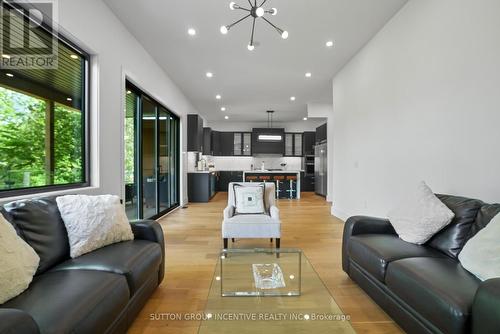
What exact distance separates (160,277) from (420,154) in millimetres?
2980

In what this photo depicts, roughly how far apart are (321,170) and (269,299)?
7.68m

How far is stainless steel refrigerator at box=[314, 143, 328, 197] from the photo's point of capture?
868 centimetres

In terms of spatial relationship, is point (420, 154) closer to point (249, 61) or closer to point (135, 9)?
point (249, 61)

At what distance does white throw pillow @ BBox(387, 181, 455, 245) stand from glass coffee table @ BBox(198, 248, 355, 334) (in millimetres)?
907

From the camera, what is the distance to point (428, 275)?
5.18ft

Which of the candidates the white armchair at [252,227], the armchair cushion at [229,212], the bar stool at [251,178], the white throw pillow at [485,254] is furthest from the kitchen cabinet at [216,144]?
the white throw pillow at [485,254]

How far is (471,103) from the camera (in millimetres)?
2307

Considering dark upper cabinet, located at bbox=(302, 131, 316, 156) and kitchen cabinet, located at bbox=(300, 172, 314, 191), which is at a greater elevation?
dark upper cabinet, located at bbox=(302, 131, 316, 156)

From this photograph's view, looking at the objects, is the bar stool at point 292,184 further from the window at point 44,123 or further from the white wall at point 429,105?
the window at point 44,123

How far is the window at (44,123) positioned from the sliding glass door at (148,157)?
1.11m

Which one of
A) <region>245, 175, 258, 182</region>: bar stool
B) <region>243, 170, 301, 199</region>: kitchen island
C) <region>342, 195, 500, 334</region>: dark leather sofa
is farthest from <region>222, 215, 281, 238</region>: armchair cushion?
<region>245, 175, 258, 182</region>: bar stool

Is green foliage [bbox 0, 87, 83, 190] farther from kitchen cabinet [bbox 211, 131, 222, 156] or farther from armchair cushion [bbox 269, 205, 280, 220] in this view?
kitchen cabinet [bbox 211, 131, 222, 156]

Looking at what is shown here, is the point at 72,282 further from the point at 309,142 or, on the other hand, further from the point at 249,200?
the point at 309,142

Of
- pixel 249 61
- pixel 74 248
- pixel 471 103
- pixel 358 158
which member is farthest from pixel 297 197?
pixel 74 248
